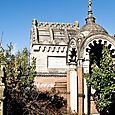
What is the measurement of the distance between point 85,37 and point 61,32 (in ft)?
69.9

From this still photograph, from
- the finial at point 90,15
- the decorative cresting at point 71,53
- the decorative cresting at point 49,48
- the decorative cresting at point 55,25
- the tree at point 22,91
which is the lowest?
the tree at point 22,91

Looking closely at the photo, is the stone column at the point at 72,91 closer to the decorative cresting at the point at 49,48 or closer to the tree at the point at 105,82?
the tree at the point at 105,82

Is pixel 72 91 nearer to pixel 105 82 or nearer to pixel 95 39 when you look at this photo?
pixel 105 82

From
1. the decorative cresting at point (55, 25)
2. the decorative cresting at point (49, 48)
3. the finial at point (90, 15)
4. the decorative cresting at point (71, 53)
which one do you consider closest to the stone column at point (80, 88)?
the decorative cresting at point (71, 53)

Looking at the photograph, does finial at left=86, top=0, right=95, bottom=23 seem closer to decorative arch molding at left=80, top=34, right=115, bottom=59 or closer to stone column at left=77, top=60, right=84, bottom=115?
decorative arch molding at left=80, top=34, right=115, bottom=59

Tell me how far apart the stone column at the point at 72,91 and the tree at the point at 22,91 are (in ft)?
2.76

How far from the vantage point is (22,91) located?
1920 cm

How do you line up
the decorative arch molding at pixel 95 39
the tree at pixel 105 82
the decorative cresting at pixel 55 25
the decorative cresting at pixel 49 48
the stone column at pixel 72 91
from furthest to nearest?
the decorative cresting at pixel 55 25, the decorative cresting at pixel 49 48, the stone column at pixel 72 91, the decorative arch molding at pixel 95 39, the tree at pixel 105 82

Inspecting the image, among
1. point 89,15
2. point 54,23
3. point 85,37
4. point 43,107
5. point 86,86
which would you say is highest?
point 54,23

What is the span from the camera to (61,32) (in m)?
39.7

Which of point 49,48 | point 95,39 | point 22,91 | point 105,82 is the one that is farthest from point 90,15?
point 49,48

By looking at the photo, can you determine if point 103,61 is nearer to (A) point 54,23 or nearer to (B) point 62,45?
(B) point 62,45

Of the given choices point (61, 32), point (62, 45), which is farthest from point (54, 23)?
point (62, 45)

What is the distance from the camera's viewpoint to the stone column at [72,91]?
19.0 meters
